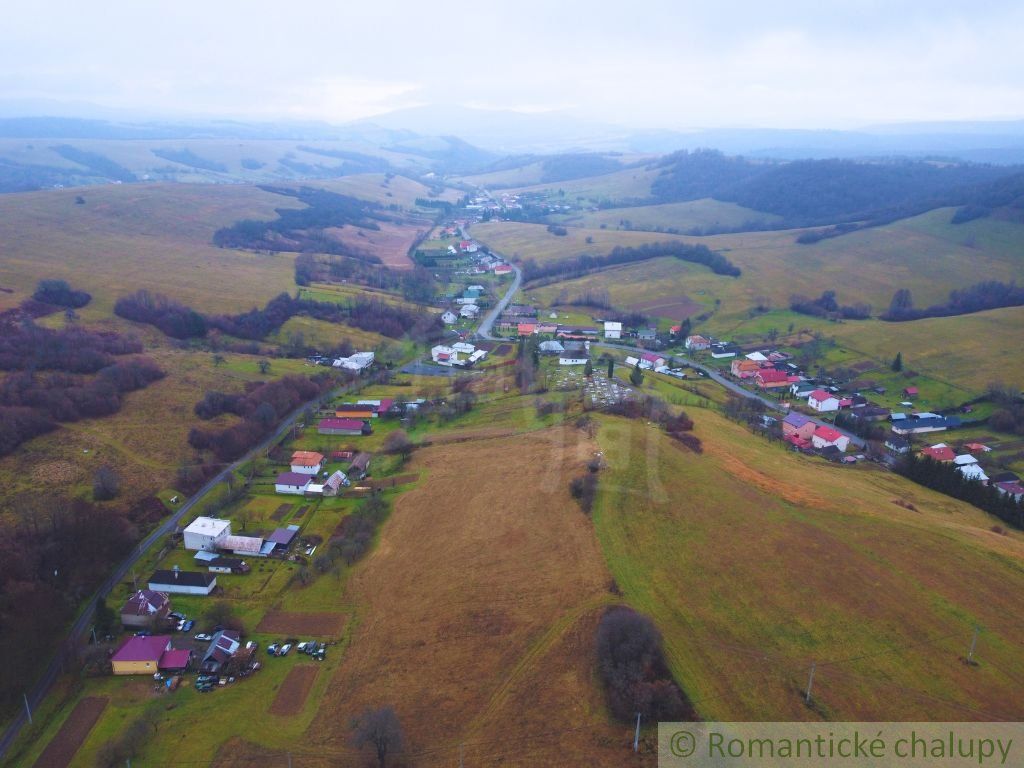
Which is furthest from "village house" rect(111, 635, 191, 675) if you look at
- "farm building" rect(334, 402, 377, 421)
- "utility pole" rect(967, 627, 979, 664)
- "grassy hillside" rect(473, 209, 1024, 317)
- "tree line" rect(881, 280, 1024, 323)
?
"tree line" rect(881, 280, 1024, 323)

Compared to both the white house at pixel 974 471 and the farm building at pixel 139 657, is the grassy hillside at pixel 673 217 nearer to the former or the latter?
the white house at pixel 974 471

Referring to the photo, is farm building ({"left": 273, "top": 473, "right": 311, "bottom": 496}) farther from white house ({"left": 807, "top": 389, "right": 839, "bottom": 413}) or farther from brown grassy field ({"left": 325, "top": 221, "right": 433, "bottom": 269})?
brown grassy field ({"left": 325, "top": 221, "right": 433, "bottom": 269})

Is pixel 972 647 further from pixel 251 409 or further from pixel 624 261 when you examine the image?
pixel 624 261

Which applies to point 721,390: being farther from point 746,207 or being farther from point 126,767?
point 746,207

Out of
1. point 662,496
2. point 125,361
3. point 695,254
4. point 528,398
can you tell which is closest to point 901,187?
point 695,254

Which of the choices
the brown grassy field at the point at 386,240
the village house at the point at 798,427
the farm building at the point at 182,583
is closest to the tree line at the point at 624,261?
the brown grassy field at the point at 386,240

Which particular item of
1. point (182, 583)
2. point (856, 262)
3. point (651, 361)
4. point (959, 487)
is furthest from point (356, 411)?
point (856, 262)
